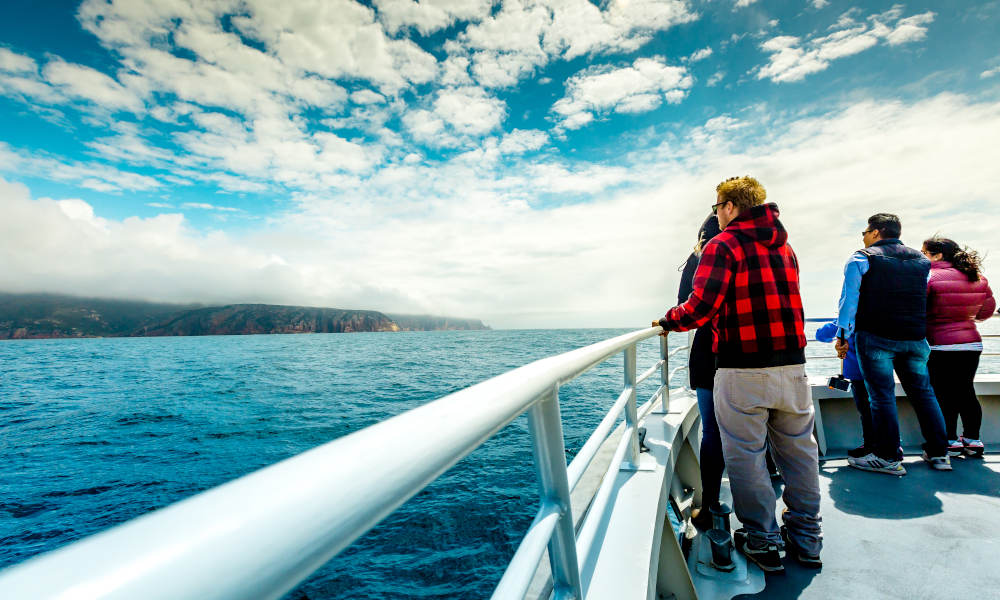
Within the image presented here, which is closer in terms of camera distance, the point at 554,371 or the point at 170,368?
the point at 554,371

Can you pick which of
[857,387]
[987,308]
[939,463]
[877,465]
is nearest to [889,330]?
[857,387]

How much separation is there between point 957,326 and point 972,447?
96 centimetres

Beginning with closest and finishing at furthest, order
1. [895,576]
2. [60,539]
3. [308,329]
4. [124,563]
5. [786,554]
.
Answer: [124,563] < [895,576] < [786,554] < [60,539] < [308,329]

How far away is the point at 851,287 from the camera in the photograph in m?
3.13

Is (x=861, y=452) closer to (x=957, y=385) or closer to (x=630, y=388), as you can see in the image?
(x=957, y=385)

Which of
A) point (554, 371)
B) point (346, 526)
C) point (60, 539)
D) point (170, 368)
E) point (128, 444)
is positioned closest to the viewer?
point (346, 526)

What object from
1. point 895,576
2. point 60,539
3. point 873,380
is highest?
point 873,380

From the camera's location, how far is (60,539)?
27.1ft

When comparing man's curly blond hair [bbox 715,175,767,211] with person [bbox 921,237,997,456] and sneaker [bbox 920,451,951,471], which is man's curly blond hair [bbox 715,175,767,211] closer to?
person [bbox 921,237,997,456]

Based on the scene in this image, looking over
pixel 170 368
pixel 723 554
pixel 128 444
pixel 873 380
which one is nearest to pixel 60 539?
pixel 128 444

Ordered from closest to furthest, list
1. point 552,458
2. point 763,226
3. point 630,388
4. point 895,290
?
point 552,458 → point 630,388 → point 763,226 → point 895,290

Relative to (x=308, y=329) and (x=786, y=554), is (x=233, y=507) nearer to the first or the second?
(x=786, y=554)

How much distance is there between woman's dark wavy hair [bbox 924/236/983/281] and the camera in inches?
137

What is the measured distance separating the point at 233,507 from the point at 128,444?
63.4 feet
